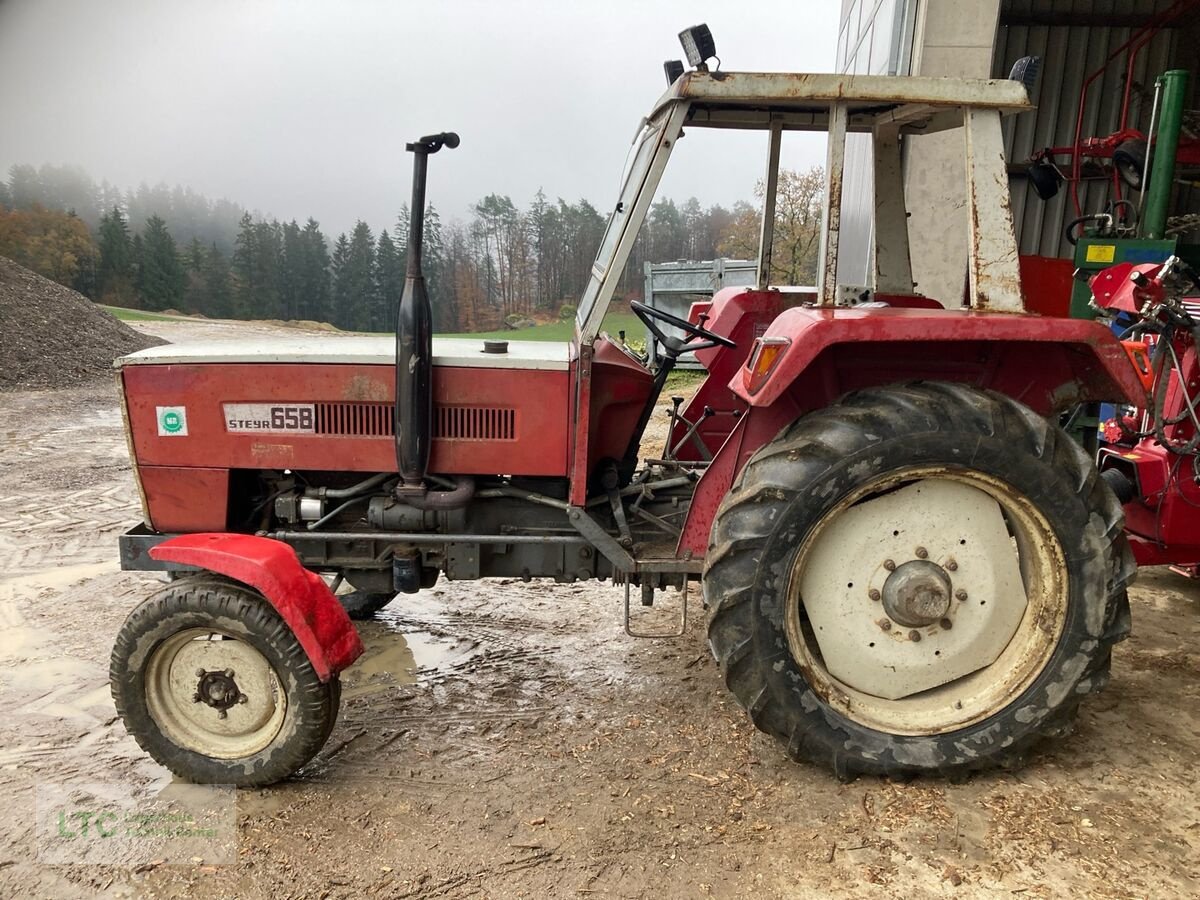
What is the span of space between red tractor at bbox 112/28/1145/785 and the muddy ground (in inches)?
7.5

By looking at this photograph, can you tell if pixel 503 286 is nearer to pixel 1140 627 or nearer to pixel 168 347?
pixel 168 347

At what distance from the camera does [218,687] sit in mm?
2496

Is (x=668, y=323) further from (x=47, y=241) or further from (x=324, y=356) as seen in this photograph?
(x=47, y=241)

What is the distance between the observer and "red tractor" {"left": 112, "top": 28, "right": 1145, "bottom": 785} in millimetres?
2324

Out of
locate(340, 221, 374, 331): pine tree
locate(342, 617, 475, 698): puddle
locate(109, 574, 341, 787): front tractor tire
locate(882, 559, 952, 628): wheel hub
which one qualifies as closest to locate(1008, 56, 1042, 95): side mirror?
locate(882, 559, 952, 628): wheel hub

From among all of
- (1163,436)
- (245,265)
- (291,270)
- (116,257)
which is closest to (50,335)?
(116,257)

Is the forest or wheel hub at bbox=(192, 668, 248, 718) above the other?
the forest

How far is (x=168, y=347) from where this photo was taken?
9.53 feet

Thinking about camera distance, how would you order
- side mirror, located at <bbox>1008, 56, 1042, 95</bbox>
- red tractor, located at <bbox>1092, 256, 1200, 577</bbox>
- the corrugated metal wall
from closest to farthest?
side mirror, located at <bbox>1008, 56, 1042, 95</bbox>, red tractor, located at <bbox>1092, 256, 1200, 577</bbox>, the corrugated metal wall

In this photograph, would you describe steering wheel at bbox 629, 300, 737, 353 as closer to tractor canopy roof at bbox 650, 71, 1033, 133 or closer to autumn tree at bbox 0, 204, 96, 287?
tractor canopy roof at bbox 650, 71, 1033, 133

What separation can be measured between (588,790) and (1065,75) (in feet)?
32.4

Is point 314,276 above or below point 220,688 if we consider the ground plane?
above

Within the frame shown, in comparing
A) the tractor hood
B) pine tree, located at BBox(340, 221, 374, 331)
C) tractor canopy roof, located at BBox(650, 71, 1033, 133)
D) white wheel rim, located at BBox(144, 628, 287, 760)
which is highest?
tractor canopy roof, located at BBox(650, 71, 1033, 133)

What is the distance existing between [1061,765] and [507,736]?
1.76m
